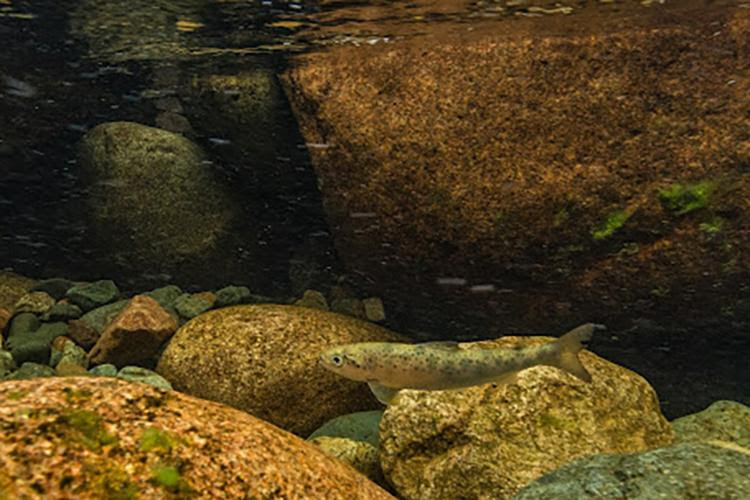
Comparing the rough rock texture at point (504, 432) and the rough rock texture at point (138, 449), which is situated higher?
the rough rock texture at point (138, 449)

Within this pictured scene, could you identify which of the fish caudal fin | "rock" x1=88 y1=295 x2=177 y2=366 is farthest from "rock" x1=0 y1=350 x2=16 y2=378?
the fish caudal fin

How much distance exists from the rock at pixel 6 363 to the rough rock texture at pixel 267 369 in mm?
1847

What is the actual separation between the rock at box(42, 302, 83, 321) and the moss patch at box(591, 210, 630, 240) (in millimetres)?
7425

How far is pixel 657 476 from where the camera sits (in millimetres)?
3279

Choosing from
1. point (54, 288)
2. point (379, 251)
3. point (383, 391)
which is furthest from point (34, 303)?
point (383, 391)

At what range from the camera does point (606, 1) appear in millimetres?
8742

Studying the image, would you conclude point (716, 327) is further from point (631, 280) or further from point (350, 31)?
point (350, 31)

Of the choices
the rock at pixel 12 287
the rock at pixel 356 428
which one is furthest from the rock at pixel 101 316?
the rock at pixel 356 428

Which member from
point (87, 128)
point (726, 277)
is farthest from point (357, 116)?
point (87, 128)

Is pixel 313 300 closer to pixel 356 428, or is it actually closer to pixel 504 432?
pixel 356 428

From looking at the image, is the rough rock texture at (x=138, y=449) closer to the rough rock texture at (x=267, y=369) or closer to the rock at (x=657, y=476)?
the rock at (x=657, y=476)

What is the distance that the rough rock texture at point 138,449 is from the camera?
259cm

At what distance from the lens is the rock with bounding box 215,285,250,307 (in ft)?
31.7

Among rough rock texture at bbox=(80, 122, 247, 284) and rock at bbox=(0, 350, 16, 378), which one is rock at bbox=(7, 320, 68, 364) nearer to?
rock at bbox=(0, 350, 16, 378)
